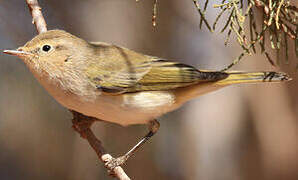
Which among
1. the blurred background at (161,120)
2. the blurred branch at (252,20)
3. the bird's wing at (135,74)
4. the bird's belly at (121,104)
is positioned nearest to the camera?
the blurred branch at (252,20)

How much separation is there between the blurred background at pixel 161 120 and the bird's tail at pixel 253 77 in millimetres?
2046

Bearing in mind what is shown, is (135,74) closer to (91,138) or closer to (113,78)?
(113,78)

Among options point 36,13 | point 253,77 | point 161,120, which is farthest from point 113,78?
point 161,120

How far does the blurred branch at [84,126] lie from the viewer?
3.29 metres

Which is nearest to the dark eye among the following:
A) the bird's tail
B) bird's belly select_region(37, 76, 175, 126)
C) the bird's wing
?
bird's belly select_region(37, 76, 175, 126)

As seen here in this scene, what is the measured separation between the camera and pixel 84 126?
140 inches

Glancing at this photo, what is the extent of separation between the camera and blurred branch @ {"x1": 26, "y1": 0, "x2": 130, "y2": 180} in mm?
3285

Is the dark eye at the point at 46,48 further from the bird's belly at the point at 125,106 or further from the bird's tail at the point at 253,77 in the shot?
the bird's tail at the point at 253,77

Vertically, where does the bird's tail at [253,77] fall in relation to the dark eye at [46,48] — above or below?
below

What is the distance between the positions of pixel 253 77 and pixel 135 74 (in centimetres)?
98

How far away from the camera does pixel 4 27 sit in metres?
5.67

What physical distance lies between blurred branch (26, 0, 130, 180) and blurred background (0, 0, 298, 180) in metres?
2.24

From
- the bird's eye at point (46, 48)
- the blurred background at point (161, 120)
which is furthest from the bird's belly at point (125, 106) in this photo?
the blurred background at point (161, 120)

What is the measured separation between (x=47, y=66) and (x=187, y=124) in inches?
149
